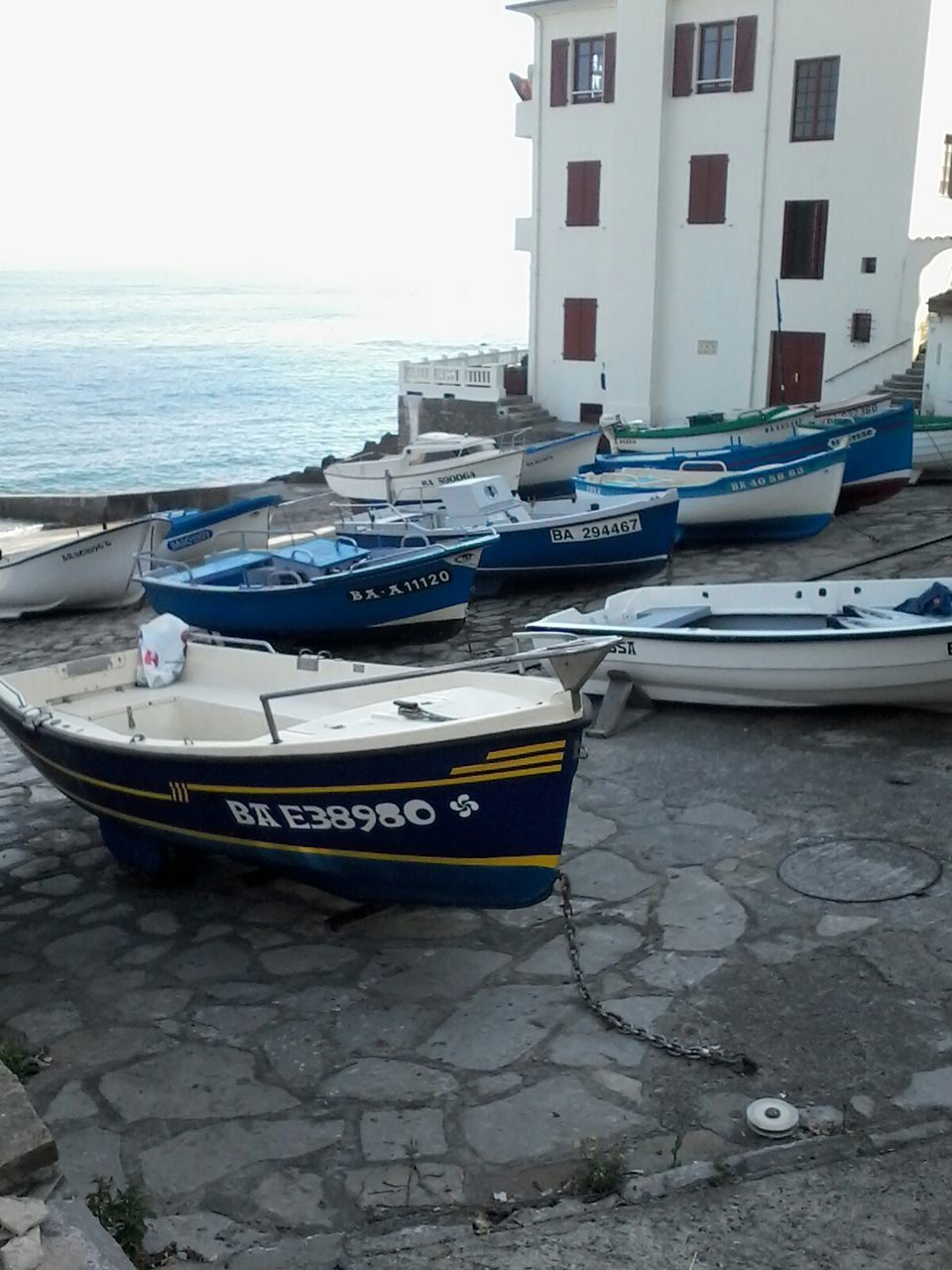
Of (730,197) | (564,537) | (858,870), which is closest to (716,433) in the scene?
(564,537)

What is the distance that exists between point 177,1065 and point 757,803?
4225mm

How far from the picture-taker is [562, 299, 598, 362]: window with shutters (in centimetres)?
2931

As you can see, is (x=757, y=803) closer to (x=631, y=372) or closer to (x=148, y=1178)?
(x=148, y=1178)

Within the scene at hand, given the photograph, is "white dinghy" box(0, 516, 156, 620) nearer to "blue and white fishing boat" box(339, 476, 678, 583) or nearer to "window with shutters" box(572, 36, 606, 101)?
"blue and white fishing boat" box(339, 476, 678, 583)

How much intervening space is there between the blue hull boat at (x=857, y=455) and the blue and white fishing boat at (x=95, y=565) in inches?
255

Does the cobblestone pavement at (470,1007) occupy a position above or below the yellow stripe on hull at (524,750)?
below

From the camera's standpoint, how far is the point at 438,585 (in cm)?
1294

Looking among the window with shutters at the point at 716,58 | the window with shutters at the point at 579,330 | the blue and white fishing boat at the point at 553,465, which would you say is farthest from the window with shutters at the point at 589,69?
the blue and white fishing boat at the point at 553,465

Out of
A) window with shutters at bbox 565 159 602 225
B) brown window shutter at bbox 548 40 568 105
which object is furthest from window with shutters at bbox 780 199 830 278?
brown window shutter at bbox 548 40 568 105

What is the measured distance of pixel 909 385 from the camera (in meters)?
24.0

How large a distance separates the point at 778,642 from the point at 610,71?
22158 mm

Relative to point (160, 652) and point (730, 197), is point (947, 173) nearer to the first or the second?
→ point (730, 197)

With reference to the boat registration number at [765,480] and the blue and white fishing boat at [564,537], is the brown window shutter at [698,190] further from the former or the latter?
the blue and white fishing boat at [564,537]

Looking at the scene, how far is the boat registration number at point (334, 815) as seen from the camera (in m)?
6.32
